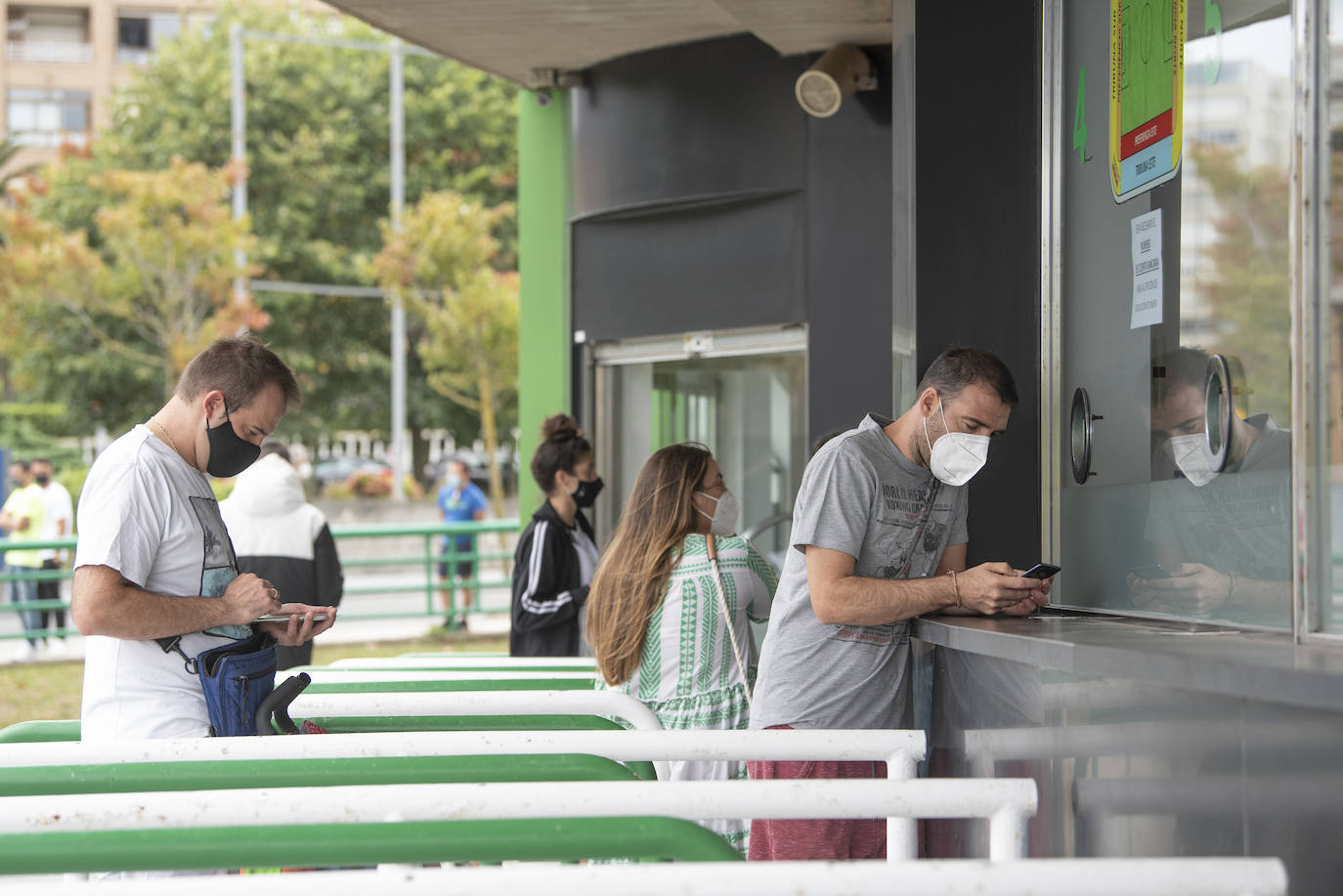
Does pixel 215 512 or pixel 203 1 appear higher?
pixel 203 1

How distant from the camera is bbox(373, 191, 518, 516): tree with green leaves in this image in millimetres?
21172

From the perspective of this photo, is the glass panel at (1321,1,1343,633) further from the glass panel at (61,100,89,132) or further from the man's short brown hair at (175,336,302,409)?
the glass panel at (61,100,89,132)

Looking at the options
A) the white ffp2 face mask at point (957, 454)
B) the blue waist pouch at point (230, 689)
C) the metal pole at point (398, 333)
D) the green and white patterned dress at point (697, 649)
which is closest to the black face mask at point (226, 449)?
the blue waist pouch at point (230, 689)

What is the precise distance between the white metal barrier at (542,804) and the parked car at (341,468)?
27.6 m

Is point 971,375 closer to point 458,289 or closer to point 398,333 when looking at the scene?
point 458,289

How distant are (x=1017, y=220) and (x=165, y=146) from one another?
25325 mm

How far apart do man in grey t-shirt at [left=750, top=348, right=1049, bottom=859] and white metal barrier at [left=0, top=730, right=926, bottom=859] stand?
723 millimetres

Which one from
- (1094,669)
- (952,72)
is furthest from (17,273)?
(1094,669)

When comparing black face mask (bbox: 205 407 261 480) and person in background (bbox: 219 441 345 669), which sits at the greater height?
black face mask (bbox: 205 407 261 480)

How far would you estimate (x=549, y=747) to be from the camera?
241cm

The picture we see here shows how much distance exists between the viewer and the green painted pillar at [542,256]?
790cm

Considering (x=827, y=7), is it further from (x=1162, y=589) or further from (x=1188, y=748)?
(x=1188, y=748)

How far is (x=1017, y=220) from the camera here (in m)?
3.83

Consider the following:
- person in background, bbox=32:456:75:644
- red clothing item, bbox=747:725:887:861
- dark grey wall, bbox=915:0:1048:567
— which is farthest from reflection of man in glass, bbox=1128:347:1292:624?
person in background, bbox=32:456:75:644
